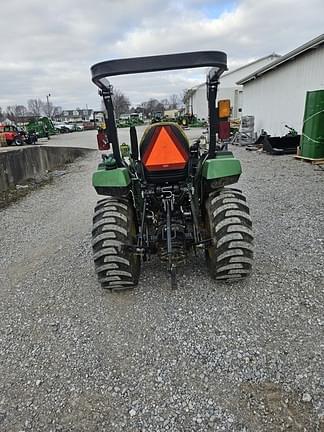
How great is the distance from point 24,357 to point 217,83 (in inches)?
107

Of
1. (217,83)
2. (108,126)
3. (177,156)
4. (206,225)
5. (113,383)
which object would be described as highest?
(217,83)

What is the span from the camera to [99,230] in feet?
9.92

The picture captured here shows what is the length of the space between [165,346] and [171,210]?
1292 millimetres

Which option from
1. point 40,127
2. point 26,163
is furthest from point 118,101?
point 40,127

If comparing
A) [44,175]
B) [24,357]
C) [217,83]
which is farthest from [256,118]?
[24,357]

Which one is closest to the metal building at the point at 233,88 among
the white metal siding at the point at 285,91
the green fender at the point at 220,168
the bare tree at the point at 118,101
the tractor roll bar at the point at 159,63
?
the white metal siding at the point at 285,91

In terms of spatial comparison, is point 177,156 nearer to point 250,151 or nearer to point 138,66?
point 138,66

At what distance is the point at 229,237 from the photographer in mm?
2945

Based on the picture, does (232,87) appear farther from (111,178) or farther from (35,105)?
(35,105)

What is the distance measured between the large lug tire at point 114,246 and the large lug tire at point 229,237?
2.50ft

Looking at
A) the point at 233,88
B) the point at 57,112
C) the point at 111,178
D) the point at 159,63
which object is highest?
the point at 57,112

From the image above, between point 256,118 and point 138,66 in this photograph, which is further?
point 256,118

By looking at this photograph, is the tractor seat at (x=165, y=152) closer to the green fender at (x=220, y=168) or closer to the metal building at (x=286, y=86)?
the green fender at (x=220, y=168)

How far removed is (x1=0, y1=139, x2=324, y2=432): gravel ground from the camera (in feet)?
6.38
